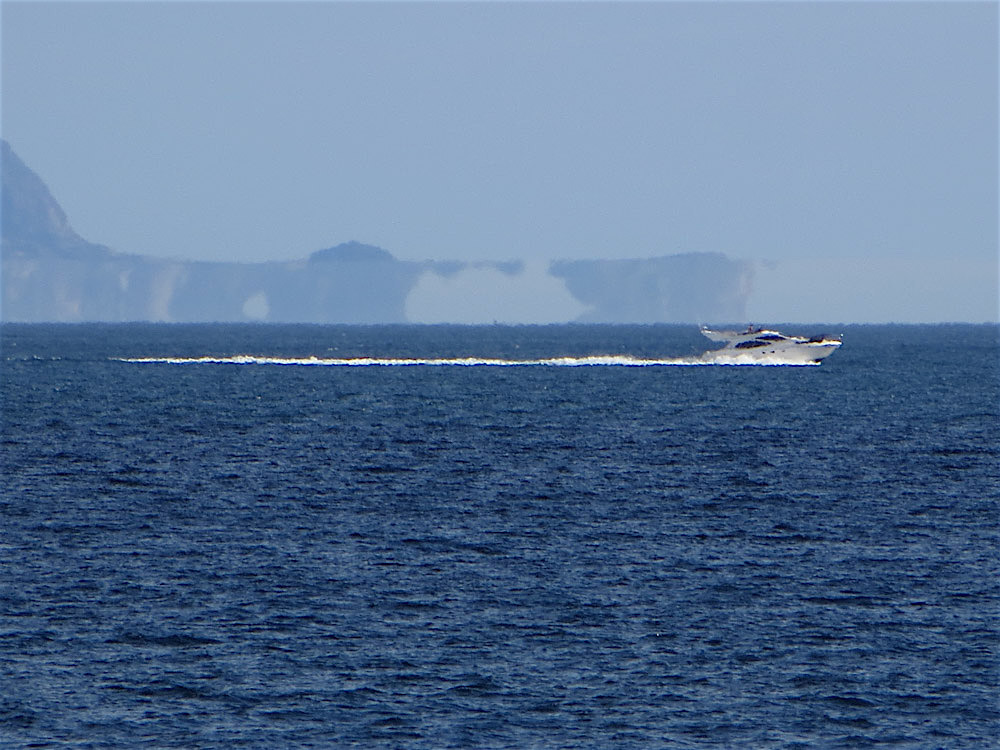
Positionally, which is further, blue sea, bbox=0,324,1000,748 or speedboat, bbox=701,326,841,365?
speedboat, bbox=701,326,841,365

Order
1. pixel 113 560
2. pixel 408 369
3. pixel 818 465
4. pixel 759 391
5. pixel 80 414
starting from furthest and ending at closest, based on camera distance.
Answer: pixel 408 369 → pixel 759 391 → pixel 80 414 → pixel 818 465 → pixel 113 560

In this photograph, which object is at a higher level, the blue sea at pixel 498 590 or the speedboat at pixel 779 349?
the speedboat at pixel 779 349

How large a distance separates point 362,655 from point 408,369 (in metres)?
154

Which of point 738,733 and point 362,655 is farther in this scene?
point 362,655

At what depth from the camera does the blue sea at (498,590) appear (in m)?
34.3

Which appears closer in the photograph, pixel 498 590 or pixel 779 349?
pixel 498 590

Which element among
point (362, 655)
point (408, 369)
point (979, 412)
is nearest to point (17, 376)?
point (408, 369)

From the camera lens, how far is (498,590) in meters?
46.8

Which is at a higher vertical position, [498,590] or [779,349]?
[779,349]

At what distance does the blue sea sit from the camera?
34.3 metres

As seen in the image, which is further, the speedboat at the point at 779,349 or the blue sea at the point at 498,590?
the speedboat at the point at 779,349

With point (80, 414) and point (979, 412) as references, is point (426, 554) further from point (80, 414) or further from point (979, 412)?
point (979, 412)

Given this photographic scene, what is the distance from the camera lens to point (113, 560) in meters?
51.0

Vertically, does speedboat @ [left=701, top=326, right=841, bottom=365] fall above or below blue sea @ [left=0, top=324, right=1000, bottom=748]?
above
